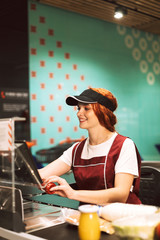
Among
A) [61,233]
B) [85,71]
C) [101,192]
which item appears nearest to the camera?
[61,233]

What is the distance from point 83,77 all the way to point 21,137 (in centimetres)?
174

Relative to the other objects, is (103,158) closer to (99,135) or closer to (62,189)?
(99,135)

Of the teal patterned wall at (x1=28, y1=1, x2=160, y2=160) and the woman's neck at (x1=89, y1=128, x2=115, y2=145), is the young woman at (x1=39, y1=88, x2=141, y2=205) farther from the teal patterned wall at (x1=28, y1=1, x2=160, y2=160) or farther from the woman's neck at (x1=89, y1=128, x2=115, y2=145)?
the teal patterned wall at (x1=28, y1=1, x2=160, y2=160)

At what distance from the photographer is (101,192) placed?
1867 millimetres

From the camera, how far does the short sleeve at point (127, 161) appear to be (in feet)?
6.37

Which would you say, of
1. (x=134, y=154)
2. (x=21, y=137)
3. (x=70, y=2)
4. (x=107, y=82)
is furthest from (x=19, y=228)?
(x=107, y=82)

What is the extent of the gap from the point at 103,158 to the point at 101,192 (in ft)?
0.85

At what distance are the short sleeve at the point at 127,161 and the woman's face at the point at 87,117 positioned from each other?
0.25 m

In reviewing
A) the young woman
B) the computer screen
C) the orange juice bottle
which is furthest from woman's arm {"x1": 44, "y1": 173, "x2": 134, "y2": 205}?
the orange juice bottle

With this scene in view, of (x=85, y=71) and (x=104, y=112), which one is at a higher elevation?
(x=85, y=71)

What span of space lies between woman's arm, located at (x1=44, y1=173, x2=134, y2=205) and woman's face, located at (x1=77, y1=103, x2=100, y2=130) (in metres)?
0.39

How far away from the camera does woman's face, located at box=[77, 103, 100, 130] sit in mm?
2119

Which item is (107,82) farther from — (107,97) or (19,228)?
(19,228)

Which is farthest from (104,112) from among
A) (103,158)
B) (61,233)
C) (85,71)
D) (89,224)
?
(85,71)
